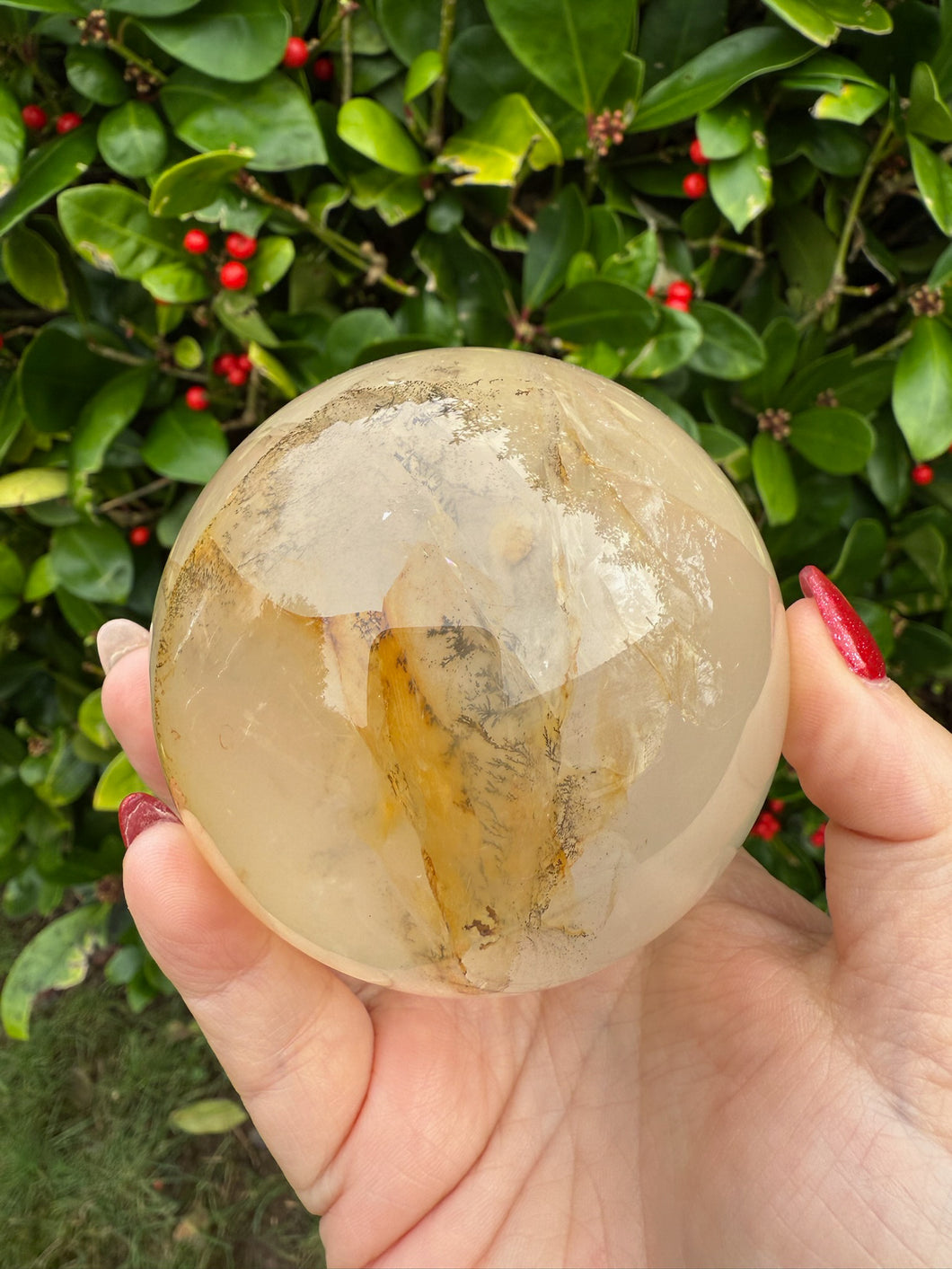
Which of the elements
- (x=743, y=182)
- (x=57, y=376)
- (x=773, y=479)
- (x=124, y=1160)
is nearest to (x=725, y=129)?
(x=743, y=182)

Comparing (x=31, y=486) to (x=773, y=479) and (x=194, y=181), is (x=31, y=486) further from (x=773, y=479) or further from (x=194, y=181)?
(x=773, y=479)

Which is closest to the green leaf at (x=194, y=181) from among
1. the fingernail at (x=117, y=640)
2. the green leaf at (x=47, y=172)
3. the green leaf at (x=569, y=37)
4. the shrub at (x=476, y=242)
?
the shrub at (x=476, y=242)

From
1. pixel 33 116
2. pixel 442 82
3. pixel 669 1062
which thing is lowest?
pixel 669 1062

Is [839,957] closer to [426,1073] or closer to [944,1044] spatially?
[944,1044]

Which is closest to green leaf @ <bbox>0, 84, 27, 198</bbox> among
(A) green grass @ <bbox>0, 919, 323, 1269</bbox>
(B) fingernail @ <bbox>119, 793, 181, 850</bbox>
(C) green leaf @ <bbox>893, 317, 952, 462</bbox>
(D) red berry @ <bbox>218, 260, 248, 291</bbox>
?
(D) red berry @ <bbox>218, 260, 248, 291</bbox>

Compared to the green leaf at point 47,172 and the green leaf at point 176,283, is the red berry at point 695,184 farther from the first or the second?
the green leaf at point 47,172

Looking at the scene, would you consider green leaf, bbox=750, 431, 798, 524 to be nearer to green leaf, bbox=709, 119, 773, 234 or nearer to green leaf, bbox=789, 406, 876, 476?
green leaf, bbox=789, 406, 876, 476

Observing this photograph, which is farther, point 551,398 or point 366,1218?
point 366,1218

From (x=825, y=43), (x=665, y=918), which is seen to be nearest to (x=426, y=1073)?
(x=665, y=918)
